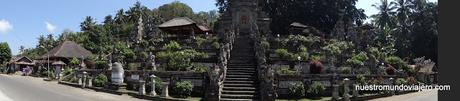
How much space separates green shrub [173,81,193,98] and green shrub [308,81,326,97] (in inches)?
245

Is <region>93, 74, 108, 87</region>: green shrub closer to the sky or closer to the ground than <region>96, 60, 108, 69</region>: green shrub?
closer to the ground

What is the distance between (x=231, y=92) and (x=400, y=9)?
59426mm

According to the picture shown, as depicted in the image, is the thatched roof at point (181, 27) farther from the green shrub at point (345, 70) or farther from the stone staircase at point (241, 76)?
the green shrub at point (345, 70)

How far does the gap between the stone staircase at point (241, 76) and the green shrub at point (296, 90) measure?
1.83 metres

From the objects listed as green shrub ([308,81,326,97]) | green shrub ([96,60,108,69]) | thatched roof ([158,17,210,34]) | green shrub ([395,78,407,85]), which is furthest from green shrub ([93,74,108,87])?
green shrub ([395,78,407,85])

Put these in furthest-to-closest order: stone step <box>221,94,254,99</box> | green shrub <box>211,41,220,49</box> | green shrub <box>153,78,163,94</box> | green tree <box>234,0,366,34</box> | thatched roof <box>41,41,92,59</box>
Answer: thatched roof <box>41,41,92,59</box>, green tree <box>234,0,366,34</box>, green shrub <box>211,41,220,49</box>, green shrub <box>153,78,163,94</box>, stone step <box>221,94,254,99</box>

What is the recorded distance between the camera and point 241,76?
27719 millimetres

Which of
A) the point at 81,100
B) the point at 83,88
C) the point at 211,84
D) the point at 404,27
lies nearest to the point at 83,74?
the point at 83,88

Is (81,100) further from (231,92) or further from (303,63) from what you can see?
(303,63)

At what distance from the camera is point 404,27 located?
248 feet

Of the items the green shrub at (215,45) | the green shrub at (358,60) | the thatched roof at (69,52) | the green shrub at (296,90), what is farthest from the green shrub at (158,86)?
the thatched roof at (69,52)

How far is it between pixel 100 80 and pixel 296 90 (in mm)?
13781

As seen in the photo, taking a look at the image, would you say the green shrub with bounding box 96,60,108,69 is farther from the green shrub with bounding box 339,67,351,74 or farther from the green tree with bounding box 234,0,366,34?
the green tree with bounding box 234,0,366,34

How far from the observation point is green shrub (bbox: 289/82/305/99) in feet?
85.9
